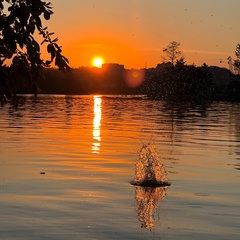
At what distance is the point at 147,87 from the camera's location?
198 meters

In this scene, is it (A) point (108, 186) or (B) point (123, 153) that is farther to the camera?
(B) point (123, 153)

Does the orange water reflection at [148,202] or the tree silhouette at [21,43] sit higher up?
Answer: the tree silhouette at [21,43]

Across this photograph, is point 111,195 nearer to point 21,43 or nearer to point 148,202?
point 148,202

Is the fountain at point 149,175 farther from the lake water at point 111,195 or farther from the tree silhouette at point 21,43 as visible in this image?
the tree silhouette at point 21,43

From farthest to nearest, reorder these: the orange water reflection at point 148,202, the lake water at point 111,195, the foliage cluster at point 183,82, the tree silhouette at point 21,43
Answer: the foliage cluster at point 183,82 → the orange water reflection at point 148,202 → the lake water at point 111,195 → the tree silhouette at point 21,43

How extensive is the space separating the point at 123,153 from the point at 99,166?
483 centimetres

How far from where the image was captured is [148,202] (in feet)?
43.5

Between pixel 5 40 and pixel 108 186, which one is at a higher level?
pixel 5 40

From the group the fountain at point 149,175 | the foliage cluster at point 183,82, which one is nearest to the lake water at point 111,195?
the fountain at point 149,175

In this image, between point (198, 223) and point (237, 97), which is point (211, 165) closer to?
point (198, 223)

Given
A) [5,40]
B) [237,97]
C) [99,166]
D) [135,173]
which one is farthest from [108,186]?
[237,97]

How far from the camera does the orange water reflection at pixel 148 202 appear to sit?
11.2m

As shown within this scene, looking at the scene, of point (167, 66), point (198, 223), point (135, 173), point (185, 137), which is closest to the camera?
point (198, 223)

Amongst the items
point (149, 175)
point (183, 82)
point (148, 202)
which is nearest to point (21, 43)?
point (148, 202)
